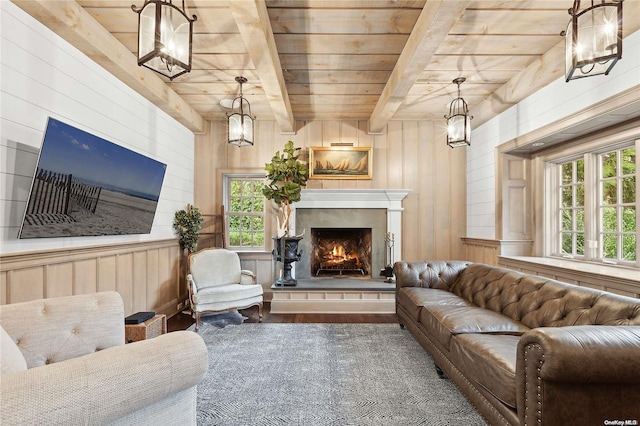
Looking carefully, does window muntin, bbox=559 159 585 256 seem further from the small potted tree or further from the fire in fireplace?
the small potted tree

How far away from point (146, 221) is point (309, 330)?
2.16m

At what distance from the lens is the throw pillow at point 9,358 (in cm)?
104

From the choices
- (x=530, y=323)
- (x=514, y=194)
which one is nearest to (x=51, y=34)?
(x=530, y=323)

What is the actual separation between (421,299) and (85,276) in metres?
2.94

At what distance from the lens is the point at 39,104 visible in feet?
7.51

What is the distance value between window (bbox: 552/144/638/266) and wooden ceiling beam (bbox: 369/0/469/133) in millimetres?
1711

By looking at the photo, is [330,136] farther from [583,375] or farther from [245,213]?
[583,375]

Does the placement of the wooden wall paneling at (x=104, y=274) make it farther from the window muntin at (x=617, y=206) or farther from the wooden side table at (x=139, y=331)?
the window muntin at (x=617, y=206)

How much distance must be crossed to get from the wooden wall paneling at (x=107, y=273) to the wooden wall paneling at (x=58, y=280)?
0.34m

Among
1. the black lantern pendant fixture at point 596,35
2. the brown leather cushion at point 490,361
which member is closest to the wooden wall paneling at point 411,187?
the brown leather cushion at point 490,361

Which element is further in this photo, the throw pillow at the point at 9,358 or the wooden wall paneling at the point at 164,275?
the wooden wall paneling at the point at 164,275

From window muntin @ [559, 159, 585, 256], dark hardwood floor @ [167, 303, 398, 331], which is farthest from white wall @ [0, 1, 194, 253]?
window muntin @ [559, 159, 585, 256]

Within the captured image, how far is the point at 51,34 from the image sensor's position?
2.39 metres

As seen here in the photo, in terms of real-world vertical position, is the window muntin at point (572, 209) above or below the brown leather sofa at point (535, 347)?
above
